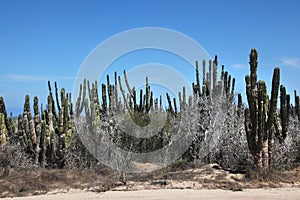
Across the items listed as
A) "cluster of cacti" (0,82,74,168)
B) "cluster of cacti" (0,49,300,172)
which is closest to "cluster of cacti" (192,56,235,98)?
"cluster of cacti" (0,49,300,172)

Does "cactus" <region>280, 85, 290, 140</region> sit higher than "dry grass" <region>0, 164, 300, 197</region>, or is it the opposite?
"cactus" <region>280, 85, 290, 140</region>

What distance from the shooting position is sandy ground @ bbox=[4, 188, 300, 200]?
9.34m

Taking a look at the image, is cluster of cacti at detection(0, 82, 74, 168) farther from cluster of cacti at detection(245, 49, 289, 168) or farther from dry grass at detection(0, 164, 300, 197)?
cluster of cacti at detection(245, 49, 289, 168)

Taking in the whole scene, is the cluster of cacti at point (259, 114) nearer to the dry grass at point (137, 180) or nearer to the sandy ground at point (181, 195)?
the dry grass at point (137, 180)

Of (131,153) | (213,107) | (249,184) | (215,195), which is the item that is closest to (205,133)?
(213,107)

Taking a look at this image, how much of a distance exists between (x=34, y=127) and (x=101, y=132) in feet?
7.77

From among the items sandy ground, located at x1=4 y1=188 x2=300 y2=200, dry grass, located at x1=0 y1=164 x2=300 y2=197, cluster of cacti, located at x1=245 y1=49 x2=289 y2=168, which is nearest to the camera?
sandy ground, located at x1=4 y1=188 x2=300 y2=200

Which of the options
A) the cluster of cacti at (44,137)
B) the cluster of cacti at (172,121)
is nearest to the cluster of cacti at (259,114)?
the cluster of cacti at (172,121)

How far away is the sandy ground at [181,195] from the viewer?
9.34 meters

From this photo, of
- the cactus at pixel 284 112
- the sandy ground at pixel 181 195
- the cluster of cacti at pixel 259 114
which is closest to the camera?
the sandy ground at pixel 181 195

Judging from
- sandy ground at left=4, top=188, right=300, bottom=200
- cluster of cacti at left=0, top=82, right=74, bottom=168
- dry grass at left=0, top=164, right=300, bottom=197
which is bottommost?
sandy ground at left=4, top=188, right=300, bottom=200

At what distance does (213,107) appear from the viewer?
1405 centimetres

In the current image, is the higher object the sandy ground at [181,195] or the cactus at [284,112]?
the cactus at [284,112]

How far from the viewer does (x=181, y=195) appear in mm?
9594
